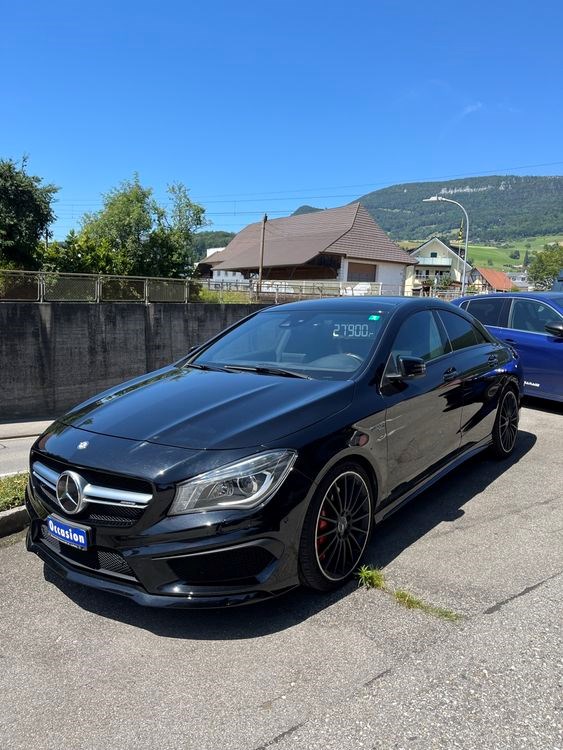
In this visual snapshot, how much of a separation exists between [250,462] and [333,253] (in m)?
47.0

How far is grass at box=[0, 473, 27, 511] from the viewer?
13.3ft

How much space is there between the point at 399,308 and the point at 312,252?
46.4m

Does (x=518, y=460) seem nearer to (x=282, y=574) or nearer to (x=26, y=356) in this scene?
(x=282, y=574)

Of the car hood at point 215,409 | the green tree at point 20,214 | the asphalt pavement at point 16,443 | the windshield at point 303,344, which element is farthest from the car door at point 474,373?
the green tree at point 20,214

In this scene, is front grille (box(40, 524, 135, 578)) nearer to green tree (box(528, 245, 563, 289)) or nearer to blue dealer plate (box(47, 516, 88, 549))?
blue dealer plate (box(47, 516, 88, 549))

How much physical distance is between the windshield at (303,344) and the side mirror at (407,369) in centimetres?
21

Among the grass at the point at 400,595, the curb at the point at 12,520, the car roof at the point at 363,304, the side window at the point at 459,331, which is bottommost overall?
the curb at the point at 12,520

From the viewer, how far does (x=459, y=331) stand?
16.4ft

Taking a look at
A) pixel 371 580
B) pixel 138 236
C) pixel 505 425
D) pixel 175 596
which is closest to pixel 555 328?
pixel 505 425

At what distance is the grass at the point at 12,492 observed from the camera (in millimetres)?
4039

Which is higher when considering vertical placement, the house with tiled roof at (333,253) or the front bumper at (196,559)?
the house with tiled roof at (333,253)

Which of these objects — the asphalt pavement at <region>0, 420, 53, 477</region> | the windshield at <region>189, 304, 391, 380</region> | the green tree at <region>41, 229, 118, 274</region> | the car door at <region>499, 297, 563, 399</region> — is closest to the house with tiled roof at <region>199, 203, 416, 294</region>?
the green tree at <region>41, 229, 118, 274</region>

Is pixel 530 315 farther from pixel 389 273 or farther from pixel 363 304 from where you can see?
pixel 389 273

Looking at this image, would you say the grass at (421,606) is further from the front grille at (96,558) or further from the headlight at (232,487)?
the front grille at (96,558)
